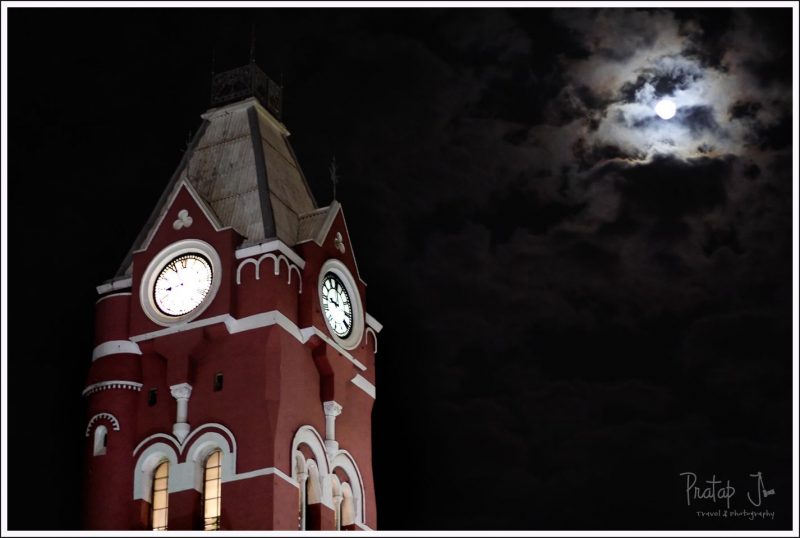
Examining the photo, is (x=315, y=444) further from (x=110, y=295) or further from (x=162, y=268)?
(x=110, y=295)

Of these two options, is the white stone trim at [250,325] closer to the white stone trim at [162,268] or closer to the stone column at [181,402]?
the white stone trim at [162,268]

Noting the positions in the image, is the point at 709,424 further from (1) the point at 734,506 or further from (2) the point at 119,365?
(2) the point at 119,365

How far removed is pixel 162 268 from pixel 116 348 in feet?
10.7

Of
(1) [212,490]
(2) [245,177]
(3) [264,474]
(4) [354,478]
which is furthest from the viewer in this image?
(2) [245,177]

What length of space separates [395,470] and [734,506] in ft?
42.6

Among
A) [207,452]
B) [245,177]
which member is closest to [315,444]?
[207,452]

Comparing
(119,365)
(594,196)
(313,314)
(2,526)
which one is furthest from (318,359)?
(594,196)

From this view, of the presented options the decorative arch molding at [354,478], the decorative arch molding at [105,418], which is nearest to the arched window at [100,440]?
the decorative arch molding at [105,418]

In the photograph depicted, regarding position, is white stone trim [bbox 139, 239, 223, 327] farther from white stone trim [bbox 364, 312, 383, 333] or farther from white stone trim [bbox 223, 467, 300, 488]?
white stone trim [bbox 364, 312, 383, 333]

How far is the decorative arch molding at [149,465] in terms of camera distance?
7106 centimetres

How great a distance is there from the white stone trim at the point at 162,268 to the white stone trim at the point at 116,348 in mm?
1135

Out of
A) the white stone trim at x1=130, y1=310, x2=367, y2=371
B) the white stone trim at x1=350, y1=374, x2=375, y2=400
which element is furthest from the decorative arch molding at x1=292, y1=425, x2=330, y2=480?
the white stone trim at x1=350, y1=374, x2=375, y2=400

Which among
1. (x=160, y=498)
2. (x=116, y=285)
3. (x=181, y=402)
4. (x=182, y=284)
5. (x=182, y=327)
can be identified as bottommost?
(x=160, y=498)

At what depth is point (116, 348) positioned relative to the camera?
73.4m
